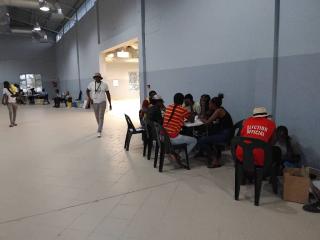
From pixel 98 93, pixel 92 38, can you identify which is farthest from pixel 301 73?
pixel 92 38

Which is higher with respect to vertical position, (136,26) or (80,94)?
(136,26)

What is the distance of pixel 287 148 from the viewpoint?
4.05m

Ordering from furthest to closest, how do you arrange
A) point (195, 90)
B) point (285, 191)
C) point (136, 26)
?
point (136, 26) < point (195, 90) < point (285, 191)

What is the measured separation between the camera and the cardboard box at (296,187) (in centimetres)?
311

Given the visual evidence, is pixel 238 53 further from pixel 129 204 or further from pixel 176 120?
pixel 129 204

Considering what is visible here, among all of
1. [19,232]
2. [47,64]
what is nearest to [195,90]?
[19,232]

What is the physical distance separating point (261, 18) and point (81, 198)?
12.4 ft

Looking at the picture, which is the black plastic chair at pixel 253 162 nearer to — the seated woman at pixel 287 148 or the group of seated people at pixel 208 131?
the group of seated people at pixel 208 131

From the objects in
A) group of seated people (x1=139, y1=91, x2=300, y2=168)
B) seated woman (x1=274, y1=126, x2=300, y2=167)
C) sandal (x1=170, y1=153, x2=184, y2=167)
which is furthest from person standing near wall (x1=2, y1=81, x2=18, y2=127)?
seated woman (x1=274, y1=126, x2=300, y2=167)

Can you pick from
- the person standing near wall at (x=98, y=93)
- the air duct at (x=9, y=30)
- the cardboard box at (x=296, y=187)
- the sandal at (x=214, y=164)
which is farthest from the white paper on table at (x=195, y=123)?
the air duct at (x=9, y=30)

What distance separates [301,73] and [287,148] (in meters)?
1.07

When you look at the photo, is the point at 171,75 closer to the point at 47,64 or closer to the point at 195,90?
the point at 195,90

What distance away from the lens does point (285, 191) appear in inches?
127

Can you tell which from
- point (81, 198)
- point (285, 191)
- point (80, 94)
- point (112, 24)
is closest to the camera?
point (285, 191)
